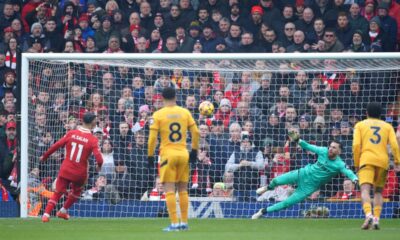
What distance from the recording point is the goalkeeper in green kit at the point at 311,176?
61.4 feet

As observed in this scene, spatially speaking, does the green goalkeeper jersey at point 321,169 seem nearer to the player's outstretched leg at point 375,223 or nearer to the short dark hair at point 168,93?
the player's outstretched leg at point 375,223

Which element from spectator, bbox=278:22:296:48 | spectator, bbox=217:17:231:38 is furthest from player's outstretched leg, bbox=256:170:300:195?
spectator, bbox=217:17:231:38

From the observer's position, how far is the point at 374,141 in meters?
15.7

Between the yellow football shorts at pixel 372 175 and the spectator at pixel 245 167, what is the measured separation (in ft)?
15.1

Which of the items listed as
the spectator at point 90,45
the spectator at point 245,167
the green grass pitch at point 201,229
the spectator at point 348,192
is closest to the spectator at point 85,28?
the spectator at point 90,45

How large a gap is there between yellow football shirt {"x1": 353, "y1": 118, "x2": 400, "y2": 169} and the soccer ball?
14.9 ft

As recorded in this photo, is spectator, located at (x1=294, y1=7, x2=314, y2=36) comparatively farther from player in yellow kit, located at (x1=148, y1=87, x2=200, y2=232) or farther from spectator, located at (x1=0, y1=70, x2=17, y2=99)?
player in yellow kit, located at (x1=148, y1=87, x2=200, y2=232)

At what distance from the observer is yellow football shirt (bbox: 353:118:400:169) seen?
1568 centimetres

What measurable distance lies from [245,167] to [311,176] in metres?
1.86

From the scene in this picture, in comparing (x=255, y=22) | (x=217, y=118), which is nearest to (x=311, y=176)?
(x=217, y=118)

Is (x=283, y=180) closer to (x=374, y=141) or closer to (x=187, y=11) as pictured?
(x=374, y=141)

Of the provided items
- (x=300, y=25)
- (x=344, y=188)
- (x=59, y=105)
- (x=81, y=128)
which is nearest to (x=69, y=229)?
(x=81, y=128)

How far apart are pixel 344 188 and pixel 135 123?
418 cm

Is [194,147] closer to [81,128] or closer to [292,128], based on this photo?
[81,128]
